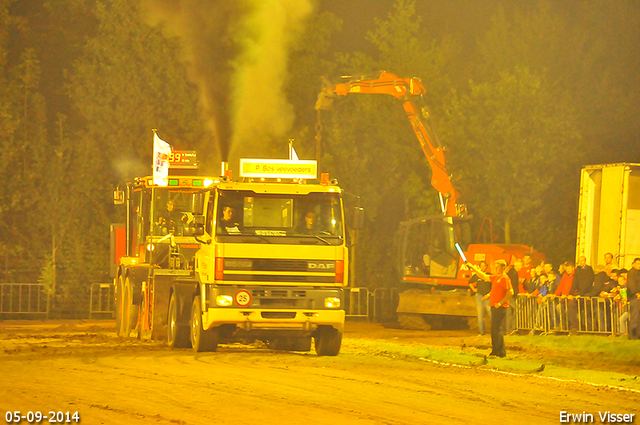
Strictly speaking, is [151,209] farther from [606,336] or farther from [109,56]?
[109,56]

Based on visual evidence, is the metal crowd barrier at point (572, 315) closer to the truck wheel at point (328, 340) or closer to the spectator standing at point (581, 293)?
the spectator standing at point (581, 293)

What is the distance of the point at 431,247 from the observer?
30062 millimetres

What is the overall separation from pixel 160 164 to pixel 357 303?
14338 millimetres

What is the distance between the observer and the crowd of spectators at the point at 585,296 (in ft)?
67.9

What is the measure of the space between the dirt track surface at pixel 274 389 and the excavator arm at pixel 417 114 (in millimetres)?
12123

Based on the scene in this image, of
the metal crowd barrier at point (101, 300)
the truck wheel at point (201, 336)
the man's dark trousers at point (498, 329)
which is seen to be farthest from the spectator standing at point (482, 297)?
the metal crowd barrier at point (101, 300)

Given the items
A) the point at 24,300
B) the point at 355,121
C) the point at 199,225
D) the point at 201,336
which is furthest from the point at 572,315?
the point at 355,121

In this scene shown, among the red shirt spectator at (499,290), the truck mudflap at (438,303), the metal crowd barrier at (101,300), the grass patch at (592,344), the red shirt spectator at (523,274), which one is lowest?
the metal crowd barrier at (101,300)

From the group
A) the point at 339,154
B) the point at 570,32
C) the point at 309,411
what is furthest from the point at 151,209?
the point at 570,32

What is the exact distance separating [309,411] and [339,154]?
31686 millimetres

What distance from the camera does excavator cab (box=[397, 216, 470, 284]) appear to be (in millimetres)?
29375

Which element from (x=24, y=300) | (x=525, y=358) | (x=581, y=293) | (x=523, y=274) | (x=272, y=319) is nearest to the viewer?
(x=272, y=319)

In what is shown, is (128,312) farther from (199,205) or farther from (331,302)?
(331,302)

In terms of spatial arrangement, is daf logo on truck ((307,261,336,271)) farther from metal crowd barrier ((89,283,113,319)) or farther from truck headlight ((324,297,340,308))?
metal crowd barrier ((89,283,113,319))
